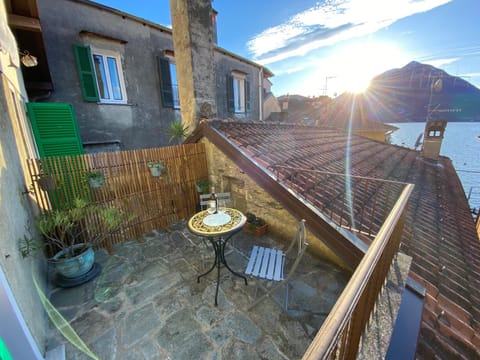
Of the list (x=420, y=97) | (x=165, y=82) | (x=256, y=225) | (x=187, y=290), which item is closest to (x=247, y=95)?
(x=165, y=82)

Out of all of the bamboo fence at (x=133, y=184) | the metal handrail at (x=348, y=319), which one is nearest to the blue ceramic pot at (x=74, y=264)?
the bamboo fence at (x=133, y=184)

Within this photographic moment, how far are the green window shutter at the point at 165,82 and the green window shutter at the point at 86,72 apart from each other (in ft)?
6.70

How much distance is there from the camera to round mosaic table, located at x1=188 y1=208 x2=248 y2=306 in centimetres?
255

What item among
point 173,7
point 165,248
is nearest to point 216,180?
point 165,248

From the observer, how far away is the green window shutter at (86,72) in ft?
17.3

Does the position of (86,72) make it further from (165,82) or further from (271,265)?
(271,265)

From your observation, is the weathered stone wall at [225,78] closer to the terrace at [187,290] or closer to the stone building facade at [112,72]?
the stone building facade at [112,72]

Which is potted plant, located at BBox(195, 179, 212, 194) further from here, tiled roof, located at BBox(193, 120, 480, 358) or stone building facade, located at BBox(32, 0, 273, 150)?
stone building facade, located at BBox(32, 0, 273, 150)

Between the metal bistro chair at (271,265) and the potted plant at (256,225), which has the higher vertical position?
the metal bistro chair at (271,265)

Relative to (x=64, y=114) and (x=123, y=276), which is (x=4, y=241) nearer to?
(x=123, y=276)

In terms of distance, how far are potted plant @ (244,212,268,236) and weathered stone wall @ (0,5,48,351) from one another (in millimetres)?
3194

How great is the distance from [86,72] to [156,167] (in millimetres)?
4095

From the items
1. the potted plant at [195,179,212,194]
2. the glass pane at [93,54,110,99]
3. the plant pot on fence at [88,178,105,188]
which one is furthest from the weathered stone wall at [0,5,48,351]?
the glass pane at [93,54,110,99]

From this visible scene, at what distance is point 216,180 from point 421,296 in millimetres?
3961
